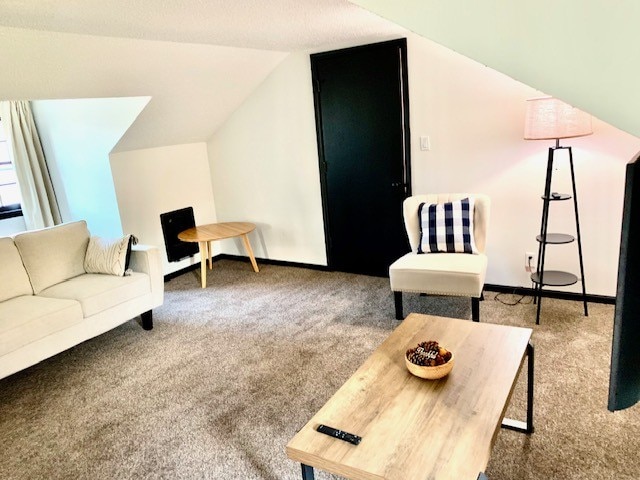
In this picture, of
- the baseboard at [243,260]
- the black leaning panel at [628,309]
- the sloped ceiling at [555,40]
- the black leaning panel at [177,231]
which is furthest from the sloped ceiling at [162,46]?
the black leaning panel at [628,309]

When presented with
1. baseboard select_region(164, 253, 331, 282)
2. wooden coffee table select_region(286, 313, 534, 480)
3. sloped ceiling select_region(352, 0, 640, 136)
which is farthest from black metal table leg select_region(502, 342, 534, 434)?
baseboard select_region(164, 253, 331, 282)

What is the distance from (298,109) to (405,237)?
5.00ft

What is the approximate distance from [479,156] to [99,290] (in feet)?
9.48

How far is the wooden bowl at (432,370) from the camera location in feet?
6.02

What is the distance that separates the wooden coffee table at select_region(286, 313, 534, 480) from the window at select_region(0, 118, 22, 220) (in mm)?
4364

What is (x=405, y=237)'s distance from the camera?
4125 millimetres

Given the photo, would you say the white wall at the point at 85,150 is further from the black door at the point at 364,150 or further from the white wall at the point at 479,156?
the black door at the point at 364,150

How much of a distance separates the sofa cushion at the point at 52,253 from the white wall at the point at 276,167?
1.73 metres

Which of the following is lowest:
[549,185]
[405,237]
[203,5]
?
[405,237]

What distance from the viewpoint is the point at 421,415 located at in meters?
1.66

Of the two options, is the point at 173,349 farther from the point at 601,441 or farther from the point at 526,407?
the point at 601,441

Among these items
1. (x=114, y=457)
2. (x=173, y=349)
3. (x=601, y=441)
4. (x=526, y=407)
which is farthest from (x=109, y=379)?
(x=601, y=441)

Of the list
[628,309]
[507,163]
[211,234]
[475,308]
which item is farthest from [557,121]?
[211,234]

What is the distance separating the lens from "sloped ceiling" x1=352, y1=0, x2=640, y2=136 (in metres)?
0.69
